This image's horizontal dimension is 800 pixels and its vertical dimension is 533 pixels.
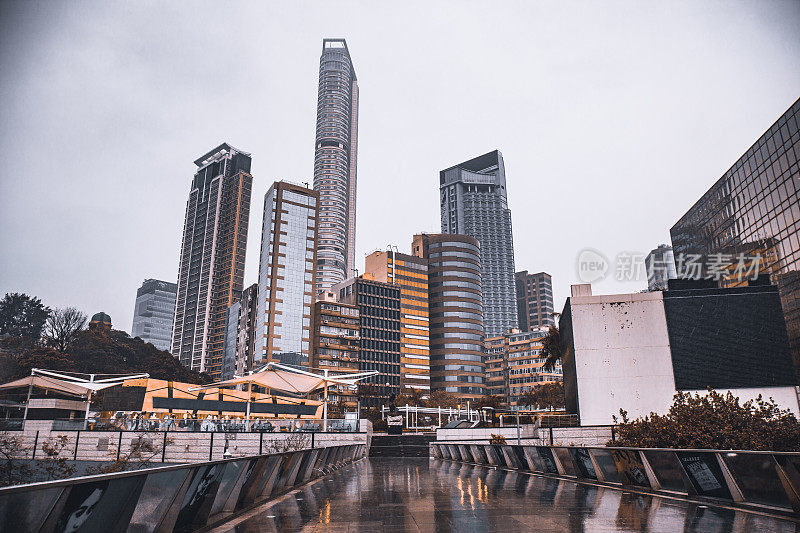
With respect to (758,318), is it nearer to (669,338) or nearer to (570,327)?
(669,338)

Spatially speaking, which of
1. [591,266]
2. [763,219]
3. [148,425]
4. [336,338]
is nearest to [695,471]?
[148,425]

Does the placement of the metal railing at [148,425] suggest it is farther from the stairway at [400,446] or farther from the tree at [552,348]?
the tree at [552,348]

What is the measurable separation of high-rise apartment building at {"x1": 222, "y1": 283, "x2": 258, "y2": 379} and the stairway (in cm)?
8967

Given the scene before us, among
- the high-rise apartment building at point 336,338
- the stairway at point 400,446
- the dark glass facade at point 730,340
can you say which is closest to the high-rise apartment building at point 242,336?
the high-rise apartment building at point 336,338

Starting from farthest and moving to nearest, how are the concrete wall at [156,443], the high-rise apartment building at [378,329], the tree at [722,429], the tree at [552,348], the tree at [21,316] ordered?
the high-rise apartment building at [378,329], the tree at [21,316], the tree at [552,348], the concrete wall at [156,443], the tree at [722,429]

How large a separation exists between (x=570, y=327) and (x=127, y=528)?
4139 cm

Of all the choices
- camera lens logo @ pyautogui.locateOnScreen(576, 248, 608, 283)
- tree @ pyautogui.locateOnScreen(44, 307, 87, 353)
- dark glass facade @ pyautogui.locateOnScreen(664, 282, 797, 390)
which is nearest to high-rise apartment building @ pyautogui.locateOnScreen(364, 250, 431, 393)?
tree @ pyautogui.locateOnScreen(44, 307, 87, 353)

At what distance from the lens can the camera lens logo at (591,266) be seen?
4666 centimetres

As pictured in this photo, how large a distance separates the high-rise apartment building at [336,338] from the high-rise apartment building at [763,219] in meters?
84.8

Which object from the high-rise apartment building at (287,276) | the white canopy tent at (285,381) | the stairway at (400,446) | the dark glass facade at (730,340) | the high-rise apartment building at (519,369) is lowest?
the stairway at (400,446)

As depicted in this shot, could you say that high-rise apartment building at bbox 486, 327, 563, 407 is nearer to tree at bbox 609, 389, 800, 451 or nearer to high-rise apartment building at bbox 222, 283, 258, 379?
high-rise apartment building at bbox 222, 283, 258, 379

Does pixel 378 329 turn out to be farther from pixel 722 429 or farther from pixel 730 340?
pixel 722 429

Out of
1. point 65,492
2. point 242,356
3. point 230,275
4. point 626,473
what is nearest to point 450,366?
point 242,356

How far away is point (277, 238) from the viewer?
136 m
